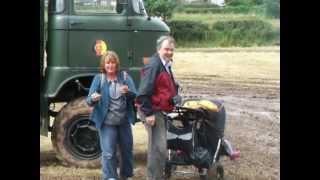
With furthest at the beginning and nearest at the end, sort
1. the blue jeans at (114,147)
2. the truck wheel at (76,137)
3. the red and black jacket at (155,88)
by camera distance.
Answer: the truck wheel at (76,137)
the blue jeans at (114,147)
the red and black jacket at (155,88)

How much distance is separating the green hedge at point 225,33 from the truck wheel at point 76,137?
1172mm

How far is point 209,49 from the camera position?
21.1ft

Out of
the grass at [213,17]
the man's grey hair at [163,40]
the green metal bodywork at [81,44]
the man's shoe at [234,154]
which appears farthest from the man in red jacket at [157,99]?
the man's shoe at [234,154]

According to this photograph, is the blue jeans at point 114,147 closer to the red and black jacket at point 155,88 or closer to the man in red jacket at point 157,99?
the man in red jacket at point 157,99

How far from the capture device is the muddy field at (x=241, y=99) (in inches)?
251

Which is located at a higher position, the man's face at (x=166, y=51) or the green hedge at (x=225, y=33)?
the green hedge at (x=225, y=33)

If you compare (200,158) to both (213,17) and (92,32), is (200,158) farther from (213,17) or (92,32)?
(92,32)

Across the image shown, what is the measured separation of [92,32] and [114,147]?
1.12m

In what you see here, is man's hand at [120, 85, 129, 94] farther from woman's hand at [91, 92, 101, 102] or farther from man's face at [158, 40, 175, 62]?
man's face at [158, 40, 175, 62]

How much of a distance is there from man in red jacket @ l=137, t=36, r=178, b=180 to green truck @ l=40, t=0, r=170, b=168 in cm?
51

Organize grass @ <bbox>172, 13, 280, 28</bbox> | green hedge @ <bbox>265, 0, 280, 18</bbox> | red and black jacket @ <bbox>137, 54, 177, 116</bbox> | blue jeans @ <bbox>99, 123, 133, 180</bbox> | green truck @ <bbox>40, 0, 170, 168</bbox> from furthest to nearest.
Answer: green truck @ <bbox>40, 0, 170, 168</bbox> → grass @ <bbox>172, 13, 280, 28</bbox> → blue jeans @ <bbox>99, 123, 133, 180</bbox> → green hedge @ <bbox>265, 0, 280, 18</bbox> → red and black jacket @ <bbox>137, 54, 177, 116</bbox>

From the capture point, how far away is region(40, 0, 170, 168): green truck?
6.66 m

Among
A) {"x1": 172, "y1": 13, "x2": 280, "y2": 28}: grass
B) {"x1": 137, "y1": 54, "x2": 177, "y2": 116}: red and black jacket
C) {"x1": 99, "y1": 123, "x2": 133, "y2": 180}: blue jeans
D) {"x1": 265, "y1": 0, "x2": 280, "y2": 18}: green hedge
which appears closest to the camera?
{"x1": 137, "y1": 54, "x2": 177, "y2": 116}: red and black jacket

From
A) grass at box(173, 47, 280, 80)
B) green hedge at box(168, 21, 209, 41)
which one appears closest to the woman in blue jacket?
grass at box(173, 47, 280, 80)
